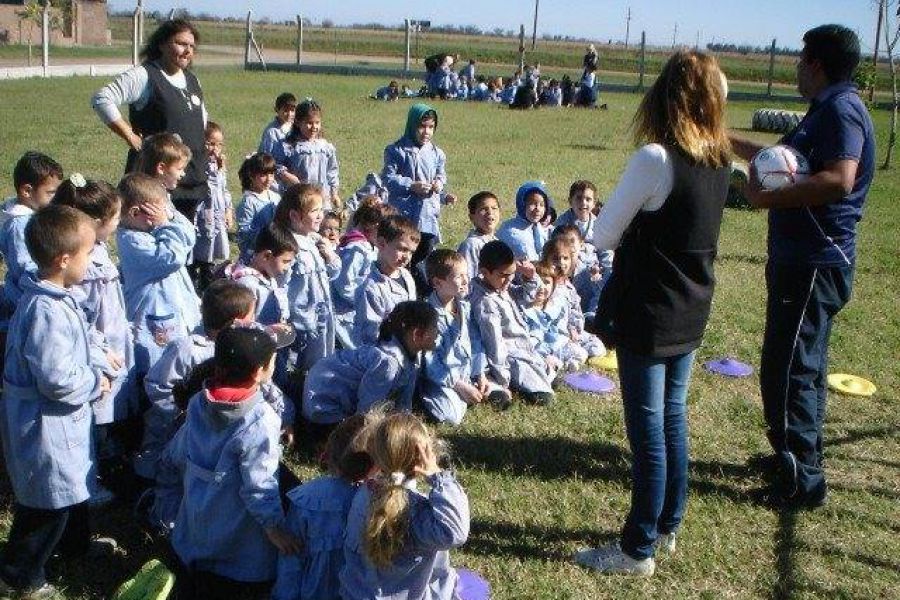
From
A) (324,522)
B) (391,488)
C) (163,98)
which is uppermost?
(163,98)

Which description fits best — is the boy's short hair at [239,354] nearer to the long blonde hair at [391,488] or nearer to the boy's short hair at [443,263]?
the long blonde hair at [391,488]

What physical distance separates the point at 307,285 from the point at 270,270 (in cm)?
33

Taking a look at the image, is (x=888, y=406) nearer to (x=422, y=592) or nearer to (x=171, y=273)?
(x=422, y=592)

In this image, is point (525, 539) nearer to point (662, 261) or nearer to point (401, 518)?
point (401, 518)

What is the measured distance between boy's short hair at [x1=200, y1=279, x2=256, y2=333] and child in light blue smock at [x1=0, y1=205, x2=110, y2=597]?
68 cm

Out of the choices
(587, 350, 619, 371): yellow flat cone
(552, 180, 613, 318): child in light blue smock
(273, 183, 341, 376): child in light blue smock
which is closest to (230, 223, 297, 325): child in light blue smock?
(273, 183, 341, 376): child in light blue smock

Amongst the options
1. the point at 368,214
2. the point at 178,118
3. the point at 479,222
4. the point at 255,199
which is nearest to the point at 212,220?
the point at 255,199

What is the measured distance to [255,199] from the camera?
267 inches

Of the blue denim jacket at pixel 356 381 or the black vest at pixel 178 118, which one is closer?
the blue denim jacket at pixel 356 381

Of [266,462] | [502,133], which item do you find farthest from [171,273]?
[502,133]

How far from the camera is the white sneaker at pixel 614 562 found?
3.61 m

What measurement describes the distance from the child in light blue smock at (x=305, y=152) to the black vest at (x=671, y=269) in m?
4.83

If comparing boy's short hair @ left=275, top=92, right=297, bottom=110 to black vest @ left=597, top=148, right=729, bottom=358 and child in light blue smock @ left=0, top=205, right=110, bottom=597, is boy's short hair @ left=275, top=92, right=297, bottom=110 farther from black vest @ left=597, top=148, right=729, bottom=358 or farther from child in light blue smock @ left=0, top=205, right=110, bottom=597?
black vest @ left=597, top=148, right=729, bottom=358

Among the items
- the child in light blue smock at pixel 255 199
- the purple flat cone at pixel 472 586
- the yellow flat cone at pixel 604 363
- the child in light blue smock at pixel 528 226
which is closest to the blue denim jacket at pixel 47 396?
the purple flat cone at pixel 472 586
